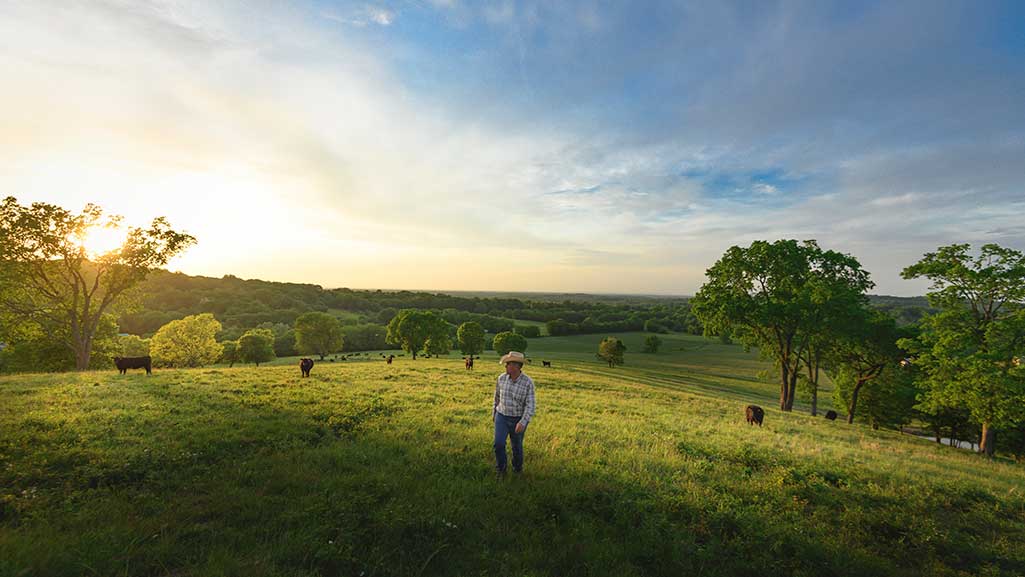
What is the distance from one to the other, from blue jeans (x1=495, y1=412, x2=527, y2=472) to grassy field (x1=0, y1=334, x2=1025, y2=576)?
16.1 inches

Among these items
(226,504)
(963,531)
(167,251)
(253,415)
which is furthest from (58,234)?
(963,531)

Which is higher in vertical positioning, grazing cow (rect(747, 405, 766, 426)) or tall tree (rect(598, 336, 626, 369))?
grazing cow (rect(747, 405, 766, 426))

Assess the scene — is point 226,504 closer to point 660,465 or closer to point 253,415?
point 253,415

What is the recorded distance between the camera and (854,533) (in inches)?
265

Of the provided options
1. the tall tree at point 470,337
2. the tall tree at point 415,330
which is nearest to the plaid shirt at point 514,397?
the tall tree at point 415,330

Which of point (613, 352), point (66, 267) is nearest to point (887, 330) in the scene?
point (613, 352)

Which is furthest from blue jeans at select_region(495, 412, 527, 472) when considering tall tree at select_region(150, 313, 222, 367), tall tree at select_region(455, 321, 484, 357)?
tall tree at select_region(455, 321, 484, 357)

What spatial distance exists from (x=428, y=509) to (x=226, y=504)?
3.34 m

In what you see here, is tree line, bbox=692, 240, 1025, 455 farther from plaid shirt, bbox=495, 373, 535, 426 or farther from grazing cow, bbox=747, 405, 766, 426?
plaid shirt, bbox=495, 373, 535, 426

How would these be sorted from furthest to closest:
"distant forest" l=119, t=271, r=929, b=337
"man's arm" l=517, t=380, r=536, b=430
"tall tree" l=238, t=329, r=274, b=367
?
"distant forest" l=119, t=271, r=929, b=337, "tall tree" l=238, t=329, r=274, b=367, "man's arm" l=517, t=380, r=536, b=430

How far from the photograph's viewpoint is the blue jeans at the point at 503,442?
7984 mm

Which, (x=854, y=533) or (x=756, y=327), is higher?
(x=756, y=327)

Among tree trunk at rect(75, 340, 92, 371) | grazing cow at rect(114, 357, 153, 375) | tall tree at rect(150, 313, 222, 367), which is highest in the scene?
grazing cow at rect(114, 357, 153, 375)

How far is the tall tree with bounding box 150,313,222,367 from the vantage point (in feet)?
152
